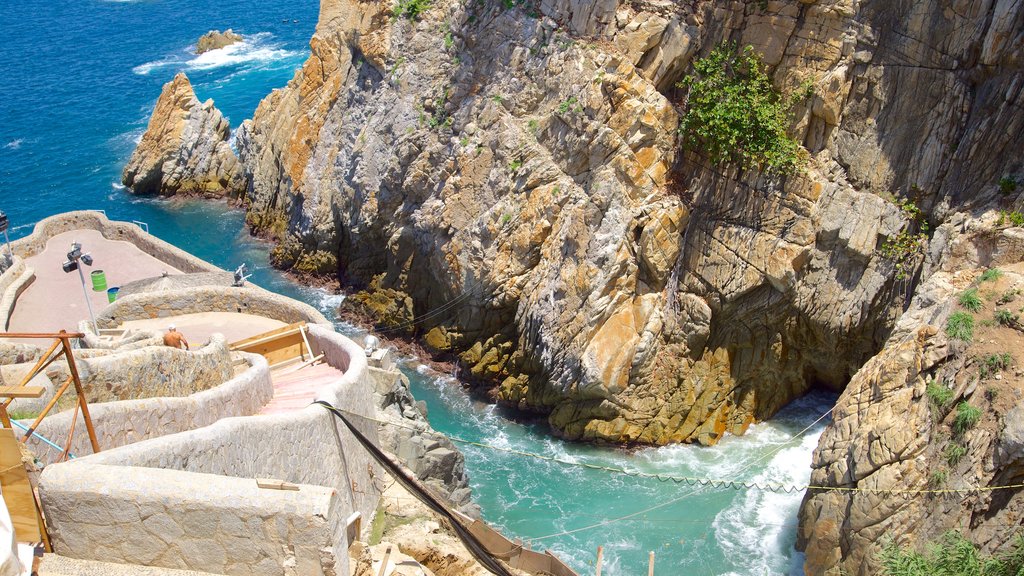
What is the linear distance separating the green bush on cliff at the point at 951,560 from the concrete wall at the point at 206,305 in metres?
14.2

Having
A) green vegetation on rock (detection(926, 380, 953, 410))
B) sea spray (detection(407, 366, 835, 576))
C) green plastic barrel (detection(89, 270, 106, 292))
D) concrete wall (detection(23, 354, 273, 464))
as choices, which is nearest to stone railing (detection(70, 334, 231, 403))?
concrete wall (detection(23, 354, 273, 464))

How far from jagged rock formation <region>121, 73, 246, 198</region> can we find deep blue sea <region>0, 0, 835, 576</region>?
4.22ft

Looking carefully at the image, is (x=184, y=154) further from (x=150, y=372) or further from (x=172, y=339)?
(x=150, y=372)

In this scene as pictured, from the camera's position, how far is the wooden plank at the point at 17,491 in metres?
10.4

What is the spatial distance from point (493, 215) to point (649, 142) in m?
5.78

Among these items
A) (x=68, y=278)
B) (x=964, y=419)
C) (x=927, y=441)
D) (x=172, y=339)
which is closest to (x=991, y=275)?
(x=964, y=419)

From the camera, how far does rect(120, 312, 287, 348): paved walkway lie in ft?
75.9

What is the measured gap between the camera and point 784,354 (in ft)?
91.7

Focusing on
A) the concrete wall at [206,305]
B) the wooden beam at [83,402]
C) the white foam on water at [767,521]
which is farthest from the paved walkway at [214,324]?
the white foam on water at [767,521]

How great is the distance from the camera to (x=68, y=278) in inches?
1145

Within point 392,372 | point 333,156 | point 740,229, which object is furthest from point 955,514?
point 333,156

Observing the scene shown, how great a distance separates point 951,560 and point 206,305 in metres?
18.9

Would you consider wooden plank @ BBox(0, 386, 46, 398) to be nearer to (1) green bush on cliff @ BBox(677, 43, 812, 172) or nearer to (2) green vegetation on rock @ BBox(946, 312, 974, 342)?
(2) green vegetation on rock @ BBox(946, 312, 974, 342)

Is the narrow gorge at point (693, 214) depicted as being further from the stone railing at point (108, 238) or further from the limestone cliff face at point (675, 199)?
the stone railing at point (108, 238)
